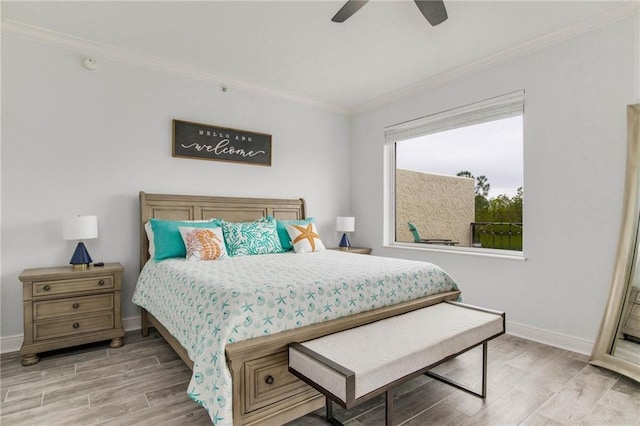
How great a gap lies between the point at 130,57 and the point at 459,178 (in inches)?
148

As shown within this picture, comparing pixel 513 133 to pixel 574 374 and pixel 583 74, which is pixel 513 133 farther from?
pixel 574 374

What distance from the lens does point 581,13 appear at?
2.71m

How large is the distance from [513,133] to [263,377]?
131 inches

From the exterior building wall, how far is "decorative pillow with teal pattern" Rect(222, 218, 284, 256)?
194 cm

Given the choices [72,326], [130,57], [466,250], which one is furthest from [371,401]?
[130,57]

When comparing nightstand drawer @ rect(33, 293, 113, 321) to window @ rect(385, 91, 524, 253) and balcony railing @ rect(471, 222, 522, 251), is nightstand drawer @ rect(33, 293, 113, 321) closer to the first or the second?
window @ rect(385, 91, 524, 253)

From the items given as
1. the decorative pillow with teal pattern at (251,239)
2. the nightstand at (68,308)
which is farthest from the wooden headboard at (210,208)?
the nightstand at (68,308)

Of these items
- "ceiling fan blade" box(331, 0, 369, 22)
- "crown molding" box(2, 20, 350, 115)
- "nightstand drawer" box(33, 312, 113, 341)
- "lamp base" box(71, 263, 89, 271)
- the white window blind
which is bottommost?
"nightstand drawer" box(33, 312, 113, 341)

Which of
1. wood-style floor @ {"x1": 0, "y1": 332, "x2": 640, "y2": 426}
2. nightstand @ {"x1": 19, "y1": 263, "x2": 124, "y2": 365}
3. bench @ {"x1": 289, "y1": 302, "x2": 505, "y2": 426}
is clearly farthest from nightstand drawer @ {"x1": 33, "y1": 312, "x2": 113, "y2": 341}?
bench @ {"x1": 289, "y1": 302, "x2": 505, "y2": 426}

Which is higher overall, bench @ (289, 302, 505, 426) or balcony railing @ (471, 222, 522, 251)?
balcony railing @ (471, 222, 522, 251)

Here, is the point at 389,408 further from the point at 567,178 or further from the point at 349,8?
the point at 567,178

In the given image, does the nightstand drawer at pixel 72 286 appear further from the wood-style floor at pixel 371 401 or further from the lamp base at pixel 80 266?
the wood-style floor at pixel 371 401

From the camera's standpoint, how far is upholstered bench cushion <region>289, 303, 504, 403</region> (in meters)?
1.54

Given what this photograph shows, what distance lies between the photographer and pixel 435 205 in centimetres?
432
